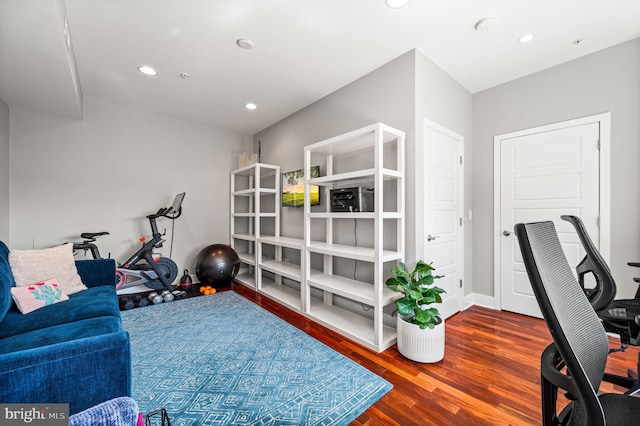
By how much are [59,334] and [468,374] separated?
270 cm

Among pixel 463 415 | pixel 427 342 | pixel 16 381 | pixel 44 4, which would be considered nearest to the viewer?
pixel 16 381

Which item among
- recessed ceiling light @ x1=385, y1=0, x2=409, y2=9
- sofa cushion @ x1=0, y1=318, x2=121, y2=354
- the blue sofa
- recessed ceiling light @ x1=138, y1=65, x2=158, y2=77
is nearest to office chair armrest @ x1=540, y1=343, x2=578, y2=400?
the blue sofa

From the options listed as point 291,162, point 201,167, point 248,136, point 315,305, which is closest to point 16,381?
point 315,305

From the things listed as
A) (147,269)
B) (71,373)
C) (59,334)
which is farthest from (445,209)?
(147,269)

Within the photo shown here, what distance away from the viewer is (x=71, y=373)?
1.09 metres

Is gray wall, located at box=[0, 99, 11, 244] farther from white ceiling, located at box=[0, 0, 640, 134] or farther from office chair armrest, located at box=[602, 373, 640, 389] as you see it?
office chair armrest, located at box=[602, 373, 640, 389]

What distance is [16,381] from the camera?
3.28ft

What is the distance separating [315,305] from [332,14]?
2.96 metres

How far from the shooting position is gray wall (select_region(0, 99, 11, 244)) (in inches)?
116

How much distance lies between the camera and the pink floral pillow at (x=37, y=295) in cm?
187

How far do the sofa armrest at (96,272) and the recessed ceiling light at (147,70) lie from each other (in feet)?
6.89

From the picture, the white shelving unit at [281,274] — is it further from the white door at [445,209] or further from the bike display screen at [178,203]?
the white door at [445,209]

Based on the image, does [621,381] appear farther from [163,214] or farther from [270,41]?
[163,214]

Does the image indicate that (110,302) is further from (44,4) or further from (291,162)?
(291,162)
